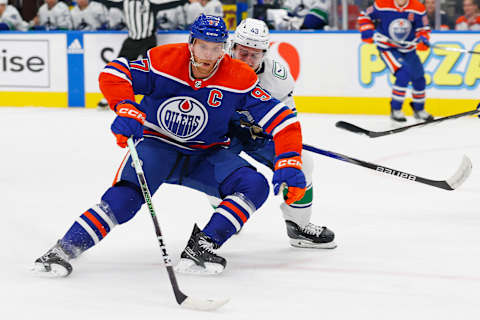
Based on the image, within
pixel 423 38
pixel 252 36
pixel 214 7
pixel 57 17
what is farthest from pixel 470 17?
pixel 252 36

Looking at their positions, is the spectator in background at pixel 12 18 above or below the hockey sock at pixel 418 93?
above

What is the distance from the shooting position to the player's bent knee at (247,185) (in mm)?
2619

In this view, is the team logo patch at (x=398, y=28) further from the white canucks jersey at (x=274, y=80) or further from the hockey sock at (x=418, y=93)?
the white canucks jersey at (x=274, y=80)

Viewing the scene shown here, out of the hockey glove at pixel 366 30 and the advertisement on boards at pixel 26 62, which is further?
the advertisement on boards at pixel 26 62

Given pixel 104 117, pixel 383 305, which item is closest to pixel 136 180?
pixel 383 305

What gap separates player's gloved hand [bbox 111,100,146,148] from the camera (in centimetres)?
246

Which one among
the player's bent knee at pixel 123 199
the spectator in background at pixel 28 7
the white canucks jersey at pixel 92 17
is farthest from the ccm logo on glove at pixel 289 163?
the spectator in background at pixel 28 7

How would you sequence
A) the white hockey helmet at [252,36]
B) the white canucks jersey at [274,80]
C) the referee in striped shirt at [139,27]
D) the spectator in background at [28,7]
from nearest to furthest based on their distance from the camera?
the white hockey helmet at [252,36]
the white canucks jersey at [274,80]
the referee in striped shirt at [139,27]
the spectator in background at [28,7]

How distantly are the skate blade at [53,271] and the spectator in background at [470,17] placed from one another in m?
5.83

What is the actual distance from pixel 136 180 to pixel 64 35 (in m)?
6.01

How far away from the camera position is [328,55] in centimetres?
778

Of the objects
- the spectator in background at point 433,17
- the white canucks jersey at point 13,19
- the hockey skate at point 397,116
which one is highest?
the spectator in background at point 433,17

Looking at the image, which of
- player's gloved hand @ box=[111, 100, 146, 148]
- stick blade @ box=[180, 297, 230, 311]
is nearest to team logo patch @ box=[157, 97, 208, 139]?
player's gloved hand @ box=[111, 100, 146, 148]

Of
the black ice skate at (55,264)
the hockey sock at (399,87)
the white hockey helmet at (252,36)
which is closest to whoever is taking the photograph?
the black ice skate at (55,264)
